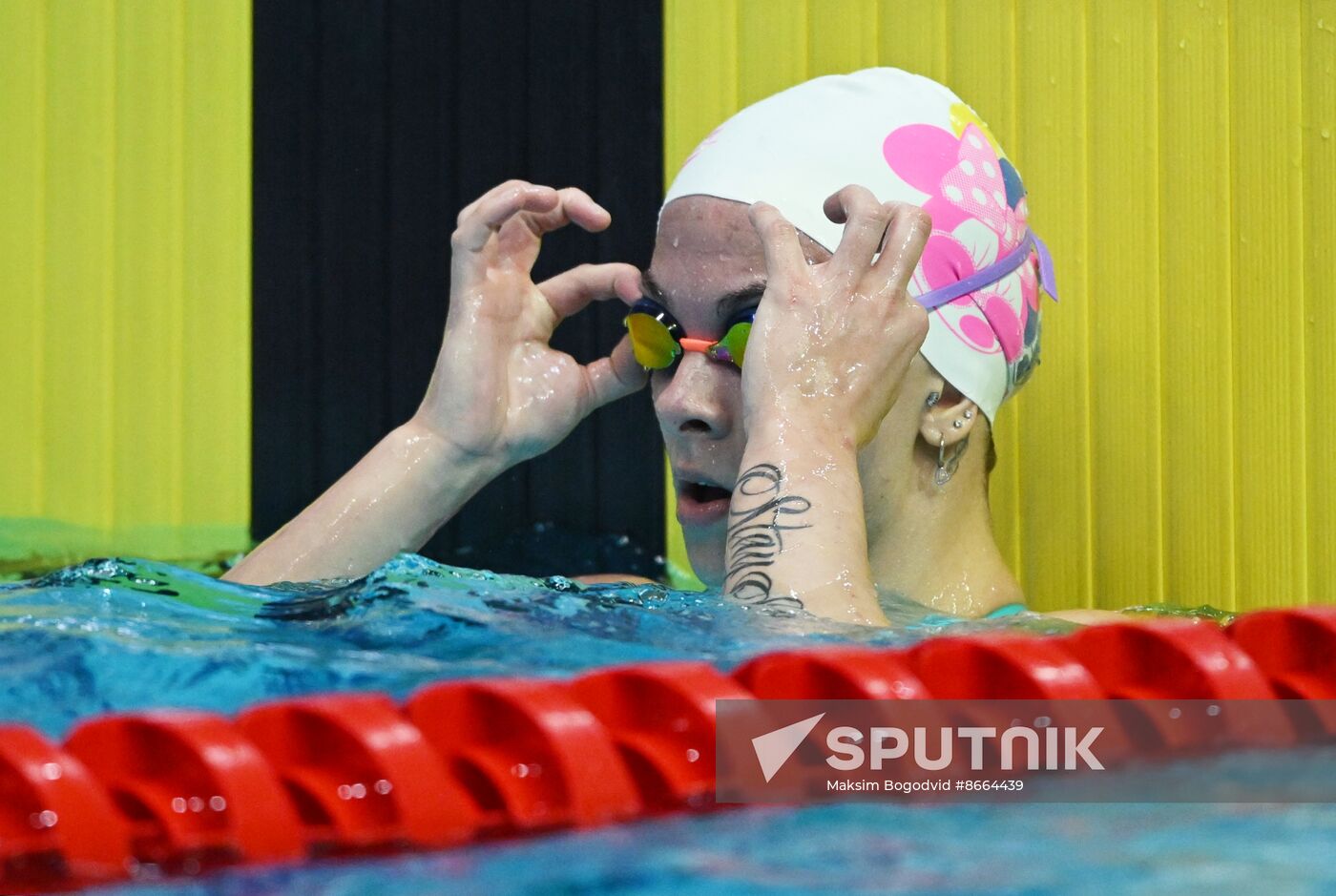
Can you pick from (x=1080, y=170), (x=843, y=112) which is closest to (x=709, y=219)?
(x=843, y=112)

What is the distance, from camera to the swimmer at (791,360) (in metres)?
2.08

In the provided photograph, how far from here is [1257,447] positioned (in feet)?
10.7

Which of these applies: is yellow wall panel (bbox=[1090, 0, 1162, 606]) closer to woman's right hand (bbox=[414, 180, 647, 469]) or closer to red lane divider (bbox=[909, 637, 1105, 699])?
woman's right hand (bbox=[414, 180, 647, 469])

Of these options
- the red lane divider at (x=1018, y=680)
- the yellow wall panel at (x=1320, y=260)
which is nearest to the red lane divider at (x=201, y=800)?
the red lane divider at (x=1018, y=680)

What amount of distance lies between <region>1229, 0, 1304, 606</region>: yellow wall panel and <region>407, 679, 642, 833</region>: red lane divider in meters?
2.27

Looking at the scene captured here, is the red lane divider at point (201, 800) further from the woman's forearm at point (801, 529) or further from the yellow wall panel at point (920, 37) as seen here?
the yellow wall panel at point (920, 37)

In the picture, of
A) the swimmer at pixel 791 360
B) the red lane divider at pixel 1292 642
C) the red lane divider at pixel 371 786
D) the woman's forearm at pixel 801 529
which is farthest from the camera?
the swimmer at pixel 791 360

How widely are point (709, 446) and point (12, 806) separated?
1242mm

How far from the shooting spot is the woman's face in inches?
89.5

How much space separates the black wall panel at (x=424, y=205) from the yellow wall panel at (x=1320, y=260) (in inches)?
56.7

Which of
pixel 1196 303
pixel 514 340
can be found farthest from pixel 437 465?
pixel 1196 303

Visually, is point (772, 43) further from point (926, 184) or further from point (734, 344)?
point (734, 344)

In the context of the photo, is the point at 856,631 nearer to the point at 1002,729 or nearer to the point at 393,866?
the point at 1002,729

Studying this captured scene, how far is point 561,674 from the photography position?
1.76 m
